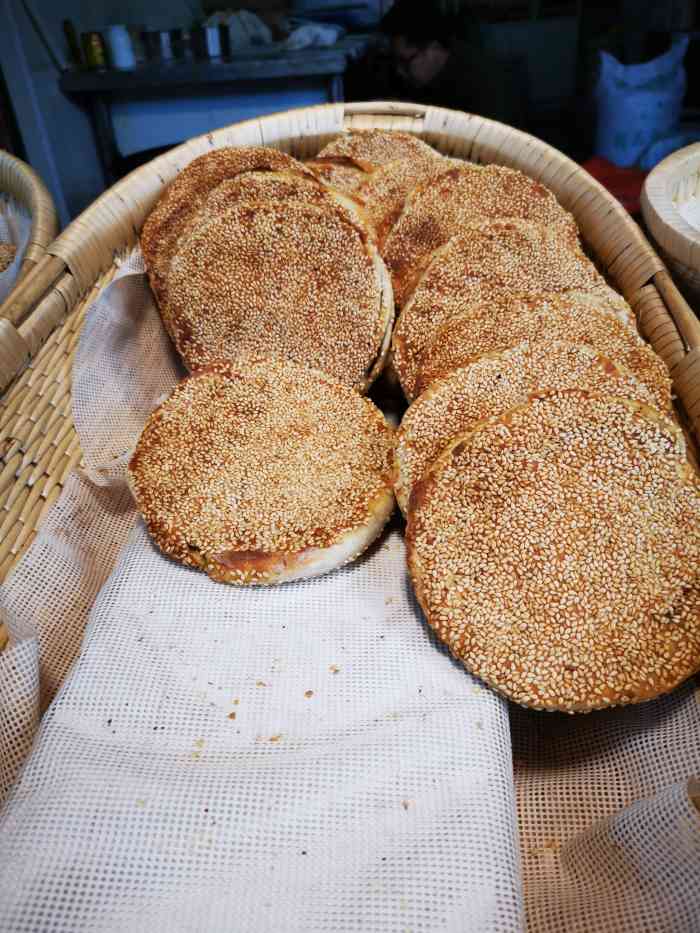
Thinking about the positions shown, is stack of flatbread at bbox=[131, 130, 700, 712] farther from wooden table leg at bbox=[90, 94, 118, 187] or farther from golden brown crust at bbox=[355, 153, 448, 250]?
wooden table leg at bbox=[90, 94, 118, 187]

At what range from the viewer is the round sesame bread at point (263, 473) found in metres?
1.42

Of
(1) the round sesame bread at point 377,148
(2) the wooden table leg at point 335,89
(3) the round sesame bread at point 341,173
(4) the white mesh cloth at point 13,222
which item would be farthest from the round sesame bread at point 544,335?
(2) the wooden table leg at point 335,89

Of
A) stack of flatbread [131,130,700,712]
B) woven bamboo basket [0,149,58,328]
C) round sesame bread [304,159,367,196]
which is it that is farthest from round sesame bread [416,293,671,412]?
woven bamboo basket [0,149,58,328]

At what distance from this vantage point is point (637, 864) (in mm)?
1105

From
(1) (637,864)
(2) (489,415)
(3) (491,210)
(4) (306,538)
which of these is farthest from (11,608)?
(3) (491,210)

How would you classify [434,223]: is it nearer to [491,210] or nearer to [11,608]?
[491,210]

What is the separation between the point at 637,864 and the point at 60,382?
5.71 ft

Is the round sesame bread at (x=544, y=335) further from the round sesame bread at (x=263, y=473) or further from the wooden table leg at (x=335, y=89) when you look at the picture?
the wooden table leg at (x=335, y=89)

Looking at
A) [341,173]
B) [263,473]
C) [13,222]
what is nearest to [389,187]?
[341,173]

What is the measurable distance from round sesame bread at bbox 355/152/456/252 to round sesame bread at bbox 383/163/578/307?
6 cm

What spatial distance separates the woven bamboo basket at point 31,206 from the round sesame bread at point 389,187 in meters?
1.01

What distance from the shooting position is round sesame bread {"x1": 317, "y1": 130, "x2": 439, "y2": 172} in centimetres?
226

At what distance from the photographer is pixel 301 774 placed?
1.14 m

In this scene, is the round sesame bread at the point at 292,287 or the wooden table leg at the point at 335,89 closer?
the round sesame bread at the point at 292,287
